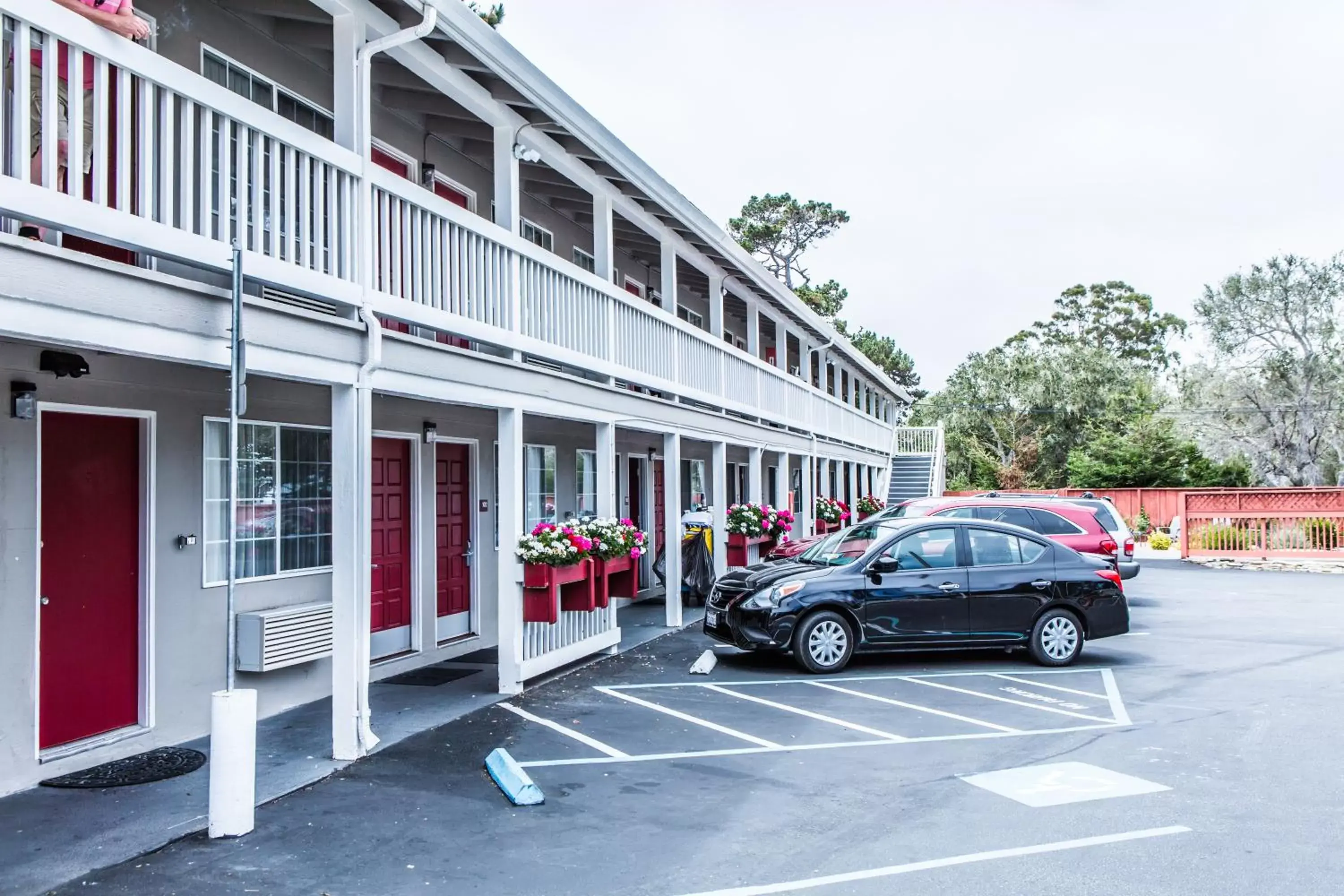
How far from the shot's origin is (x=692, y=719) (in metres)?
8.27

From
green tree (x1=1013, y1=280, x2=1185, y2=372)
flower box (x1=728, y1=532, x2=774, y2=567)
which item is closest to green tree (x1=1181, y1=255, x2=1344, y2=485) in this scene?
green tree (x1=1013, y1=280, x2=1185, y2=372)

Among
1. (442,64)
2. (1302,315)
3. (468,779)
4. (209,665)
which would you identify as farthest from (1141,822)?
(1302,315)

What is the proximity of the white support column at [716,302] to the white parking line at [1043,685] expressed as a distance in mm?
6628

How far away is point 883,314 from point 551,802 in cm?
7019

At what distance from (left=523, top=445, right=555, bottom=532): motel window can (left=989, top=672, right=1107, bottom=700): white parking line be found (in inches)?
214

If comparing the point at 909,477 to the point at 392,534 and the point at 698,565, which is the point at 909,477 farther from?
the point at 392,534

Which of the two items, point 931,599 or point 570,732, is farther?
point 931,599

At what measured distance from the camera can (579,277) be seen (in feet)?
32.9

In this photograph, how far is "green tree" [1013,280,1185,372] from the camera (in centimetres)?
6100

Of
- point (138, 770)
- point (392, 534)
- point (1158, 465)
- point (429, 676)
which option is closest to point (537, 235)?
point (392, 534)

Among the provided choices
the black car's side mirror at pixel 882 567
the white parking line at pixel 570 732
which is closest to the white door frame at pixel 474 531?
the white parking line at pixel 570 732

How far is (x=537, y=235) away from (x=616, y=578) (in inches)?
191

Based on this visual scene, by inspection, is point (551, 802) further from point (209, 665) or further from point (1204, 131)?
point (1204, 131)

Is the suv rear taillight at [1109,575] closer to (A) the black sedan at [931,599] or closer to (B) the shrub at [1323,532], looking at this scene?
(A) the black sedan at [931,599]
